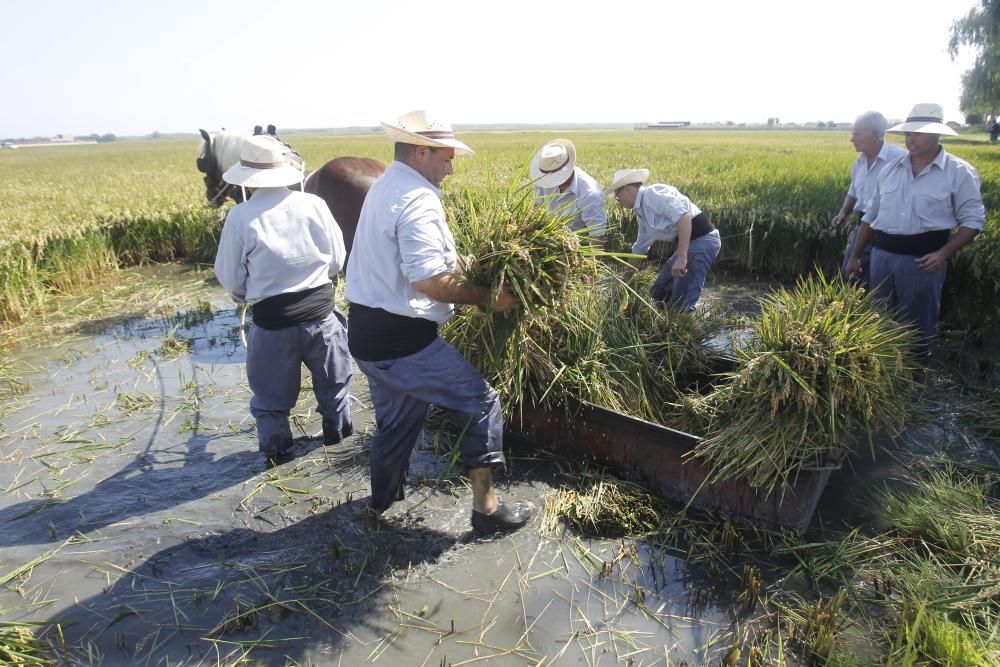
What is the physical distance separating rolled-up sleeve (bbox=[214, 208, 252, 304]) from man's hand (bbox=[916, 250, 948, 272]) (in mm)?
4379

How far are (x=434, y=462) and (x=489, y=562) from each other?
3.37 feet

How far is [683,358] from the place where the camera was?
4.05 m

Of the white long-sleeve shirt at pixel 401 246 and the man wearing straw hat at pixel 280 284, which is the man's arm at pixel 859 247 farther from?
the man wearing straw hat at pixel 280 284

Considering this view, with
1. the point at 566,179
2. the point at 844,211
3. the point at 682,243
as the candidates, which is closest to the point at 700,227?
the point at 682,243

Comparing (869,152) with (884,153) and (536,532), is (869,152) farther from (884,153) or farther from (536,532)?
(536,532)

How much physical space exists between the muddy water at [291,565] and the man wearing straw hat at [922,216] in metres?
0.90

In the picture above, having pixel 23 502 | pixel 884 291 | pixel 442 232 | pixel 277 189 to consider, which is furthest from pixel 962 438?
pixel 23 502

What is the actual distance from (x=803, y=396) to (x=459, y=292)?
1.70 m

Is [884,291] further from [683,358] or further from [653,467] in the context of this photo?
[653,467]

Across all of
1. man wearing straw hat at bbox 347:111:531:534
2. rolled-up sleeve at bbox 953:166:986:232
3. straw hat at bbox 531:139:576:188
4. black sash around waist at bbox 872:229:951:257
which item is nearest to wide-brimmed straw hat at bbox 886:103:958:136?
rolled-up sleeve at bbox 953:166:986:232

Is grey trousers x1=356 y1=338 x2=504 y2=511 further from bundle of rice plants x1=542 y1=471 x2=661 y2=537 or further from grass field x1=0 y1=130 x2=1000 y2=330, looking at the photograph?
grass field x1=0 y1=130 x2=1000 y2=330

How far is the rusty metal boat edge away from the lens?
9.81ft

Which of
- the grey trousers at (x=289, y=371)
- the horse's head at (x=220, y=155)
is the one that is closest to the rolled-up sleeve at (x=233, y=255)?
the grey trousers at (x=289, y=371)

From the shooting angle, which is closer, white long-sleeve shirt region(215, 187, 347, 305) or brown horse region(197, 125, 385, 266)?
white long-sleeve shirt region(215, 187, 347, 305)
